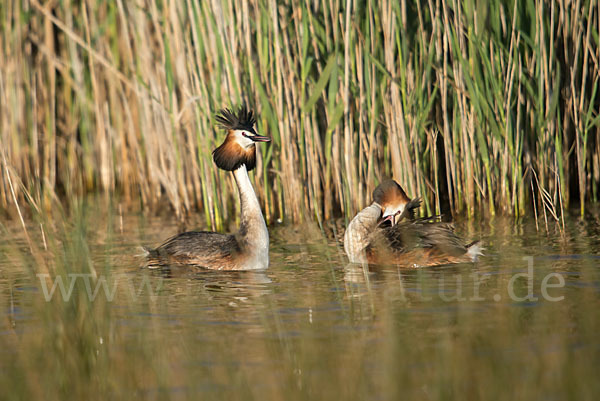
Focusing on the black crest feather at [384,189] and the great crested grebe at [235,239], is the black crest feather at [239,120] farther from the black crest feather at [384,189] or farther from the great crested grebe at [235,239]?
the black crest feather at [384,189]

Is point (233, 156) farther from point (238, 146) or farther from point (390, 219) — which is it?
point (390, 219)

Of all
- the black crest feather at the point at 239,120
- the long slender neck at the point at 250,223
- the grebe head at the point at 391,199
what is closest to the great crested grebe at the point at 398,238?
the grebe head at the point at 391,199

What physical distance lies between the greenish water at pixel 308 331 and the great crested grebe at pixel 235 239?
179mm

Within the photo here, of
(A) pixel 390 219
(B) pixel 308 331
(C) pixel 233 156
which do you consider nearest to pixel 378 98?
(A) pixel 390 219

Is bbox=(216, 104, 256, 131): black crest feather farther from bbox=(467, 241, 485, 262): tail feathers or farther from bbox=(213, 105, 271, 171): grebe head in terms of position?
bbox=(467, 241, 485, 262): tail feathers

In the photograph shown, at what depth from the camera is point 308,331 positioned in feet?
14.7

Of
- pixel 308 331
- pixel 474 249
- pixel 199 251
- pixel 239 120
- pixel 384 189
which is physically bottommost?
pixel 308 331

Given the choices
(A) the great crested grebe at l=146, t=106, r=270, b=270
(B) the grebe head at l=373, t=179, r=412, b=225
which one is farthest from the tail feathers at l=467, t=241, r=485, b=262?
(A) the great crested grebe at l=146, t=106, r=270, b=270

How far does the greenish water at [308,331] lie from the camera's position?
12.0 feet

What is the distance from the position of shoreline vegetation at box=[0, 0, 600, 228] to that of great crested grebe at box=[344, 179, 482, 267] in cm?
45

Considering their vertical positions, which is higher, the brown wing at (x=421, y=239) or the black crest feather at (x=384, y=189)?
the black crest feather at (x=384, y=189)

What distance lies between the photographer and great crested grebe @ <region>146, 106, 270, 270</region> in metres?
6.55

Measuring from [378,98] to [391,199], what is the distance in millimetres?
1041

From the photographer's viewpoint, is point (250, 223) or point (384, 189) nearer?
point (250, 223)
